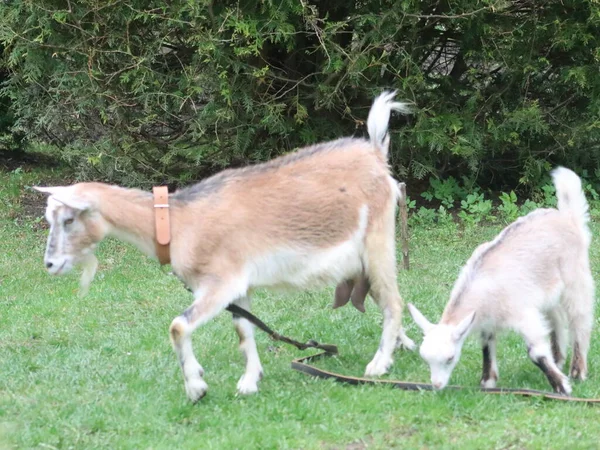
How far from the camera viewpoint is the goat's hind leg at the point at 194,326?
17.2 feet

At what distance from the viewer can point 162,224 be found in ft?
17.6

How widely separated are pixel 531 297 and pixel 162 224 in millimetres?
2363

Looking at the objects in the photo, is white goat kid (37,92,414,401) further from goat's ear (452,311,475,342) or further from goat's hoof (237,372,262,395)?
goat's ear (452,311,475,342)

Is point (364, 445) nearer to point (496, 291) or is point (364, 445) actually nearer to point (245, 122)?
point (496, 291)

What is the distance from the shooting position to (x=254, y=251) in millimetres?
5578

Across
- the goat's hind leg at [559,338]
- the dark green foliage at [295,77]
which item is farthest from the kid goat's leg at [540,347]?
the dark green foliage at [295,77]

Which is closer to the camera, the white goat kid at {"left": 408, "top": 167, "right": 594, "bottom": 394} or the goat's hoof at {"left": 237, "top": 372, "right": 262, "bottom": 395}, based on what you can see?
the white goat kid at {"left": 408, "top": 167, "right": 594, "bottom": 394}

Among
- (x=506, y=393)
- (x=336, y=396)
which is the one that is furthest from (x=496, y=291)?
(x=336, y=396)

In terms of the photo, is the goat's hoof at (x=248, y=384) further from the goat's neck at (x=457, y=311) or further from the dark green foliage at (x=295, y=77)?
the dark green foliage at (x=295, y=77)

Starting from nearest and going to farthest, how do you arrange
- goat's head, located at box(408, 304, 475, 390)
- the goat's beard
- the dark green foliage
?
goat's head, located at box(408, 304, 475, 390), the goat's beard, the dark green foliage

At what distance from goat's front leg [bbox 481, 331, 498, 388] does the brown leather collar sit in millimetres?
2097

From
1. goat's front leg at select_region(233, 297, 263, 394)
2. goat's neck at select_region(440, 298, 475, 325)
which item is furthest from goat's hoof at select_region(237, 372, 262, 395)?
goat's neck at select_region(440, 298, 475, 325)

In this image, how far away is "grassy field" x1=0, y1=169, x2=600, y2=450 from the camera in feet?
16.0

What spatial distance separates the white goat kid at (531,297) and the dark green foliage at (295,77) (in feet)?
17.7
